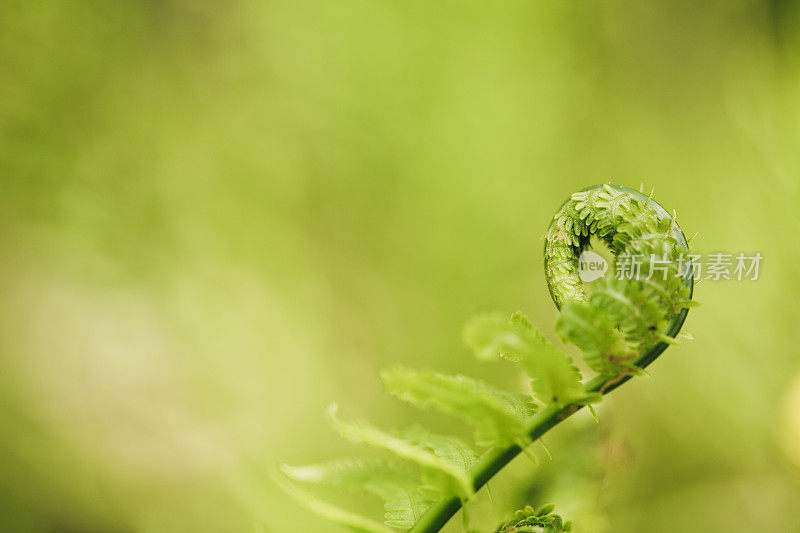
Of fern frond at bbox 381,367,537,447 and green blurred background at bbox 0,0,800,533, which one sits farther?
green blurred background at bbox 0,0,800,533

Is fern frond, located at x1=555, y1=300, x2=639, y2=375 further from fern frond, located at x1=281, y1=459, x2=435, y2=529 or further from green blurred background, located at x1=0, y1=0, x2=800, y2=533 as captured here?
green blurred background, located at x1=0, y1=0, x2=800, y2=533

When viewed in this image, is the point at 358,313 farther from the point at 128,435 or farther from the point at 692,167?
the point at 692,167

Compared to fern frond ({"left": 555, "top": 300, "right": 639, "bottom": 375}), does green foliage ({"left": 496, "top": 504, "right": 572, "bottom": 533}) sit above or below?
below

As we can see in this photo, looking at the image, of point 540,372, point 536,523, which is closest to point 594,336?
point 540,372

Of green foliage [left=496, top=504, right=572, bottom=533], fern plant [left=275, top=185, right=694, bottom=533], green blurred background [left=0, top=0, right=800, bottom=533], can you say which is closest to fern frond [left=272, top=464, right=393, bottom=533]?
fern plant [left=275, top=185, right=694, bottom=533]

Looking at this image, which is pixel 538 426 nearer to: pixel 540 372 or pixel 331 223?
pixel 540 372

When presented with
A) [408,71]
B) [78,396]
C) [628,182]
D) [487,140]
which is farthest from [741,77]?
[78,396]

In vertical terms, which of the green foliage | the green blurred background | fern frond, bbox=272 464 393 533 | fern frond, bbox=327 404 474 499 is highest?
the green blurred background

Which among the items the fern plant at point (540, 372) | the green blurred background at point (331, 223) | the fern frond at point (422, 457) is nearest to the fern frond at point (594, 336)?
the fern plant at point (540, 372)
